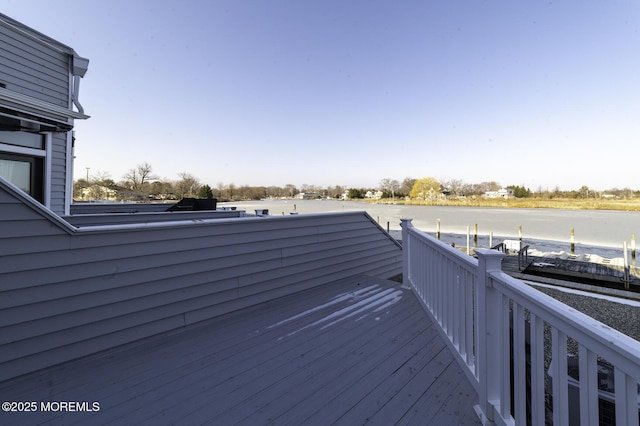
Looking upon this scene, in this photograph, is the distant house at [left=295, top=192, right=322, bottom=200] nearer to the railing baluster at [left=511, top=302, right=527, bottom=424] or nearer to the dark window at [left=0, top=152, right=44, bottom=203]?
the dark window at [left=0, top=152, right=44, bottom=203]

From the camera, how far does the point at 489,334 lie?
1317 mm

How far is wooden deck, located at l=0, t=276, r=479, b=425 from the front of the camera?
1.37 m

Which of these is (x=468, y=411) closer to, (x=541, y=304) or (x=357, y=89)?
(x=541, y=304)

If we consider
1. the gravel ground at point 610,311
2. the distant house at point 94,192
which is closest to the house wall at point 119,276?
the gravel ground at point 610,311

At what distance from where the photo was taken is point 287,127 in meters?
18.4

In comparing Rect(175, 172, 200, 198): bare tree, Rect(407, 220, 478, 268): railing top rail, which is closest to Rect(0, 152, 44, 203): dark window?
Rect(407, 220, 478, 268): railing top rail

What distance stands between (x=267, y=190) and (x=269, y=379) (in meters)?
58.2

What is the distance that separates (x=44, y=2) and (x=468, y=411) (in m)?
8.91

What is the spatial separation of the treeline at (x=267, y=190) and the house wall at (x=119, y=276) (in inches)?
462

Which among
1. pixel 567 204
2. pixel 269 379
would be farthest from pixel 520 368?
pixel 567 204

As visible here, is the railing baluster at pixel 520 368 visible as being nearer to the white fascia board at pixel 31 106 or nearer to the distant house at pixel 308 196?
the white fascia board at pixel 31 106

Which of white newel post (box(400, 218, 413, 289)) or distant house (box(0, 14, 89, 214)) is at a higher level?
distant house (box(0, 14, 89, 214))

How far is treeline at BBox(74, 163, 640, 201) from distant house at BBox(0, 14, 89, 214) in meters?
8.39

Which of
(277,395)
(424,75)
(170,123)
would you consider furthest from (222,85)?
(277,395)
